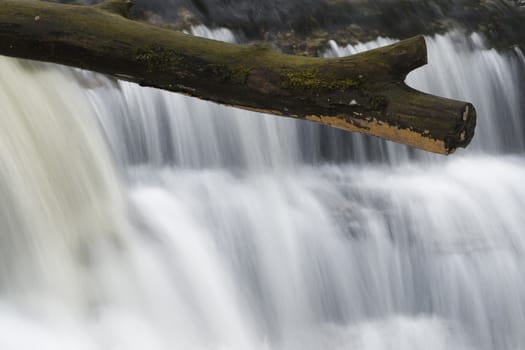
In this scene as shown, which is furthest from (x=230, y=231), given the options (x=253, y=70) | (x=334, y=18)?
(x=253, y=70)

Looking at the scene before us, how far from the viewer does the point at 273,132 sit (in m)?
7.77

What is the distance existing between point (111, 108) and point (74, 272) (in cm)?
181

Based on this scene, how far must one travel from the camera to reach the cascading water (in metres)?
5.34

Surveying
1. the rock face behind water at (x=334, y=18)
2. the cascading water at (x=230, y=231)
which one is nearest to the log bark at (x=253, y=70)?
the cascading water at (x=230, y=231)

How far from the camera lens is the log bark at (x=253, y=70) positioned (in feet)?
8.23

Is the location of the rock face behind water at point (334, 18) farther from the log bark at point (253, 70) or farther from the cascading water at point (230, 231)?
the log bark at point (253, 70)

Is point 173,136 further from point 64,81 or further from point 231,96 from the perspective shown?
point 231,96

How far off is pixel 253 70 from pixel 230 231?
12.1 feet

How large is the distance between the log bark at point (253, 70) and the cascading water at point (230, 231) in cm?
202

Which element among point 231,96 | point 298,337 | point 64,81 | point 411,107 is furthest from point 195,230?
point 411,107

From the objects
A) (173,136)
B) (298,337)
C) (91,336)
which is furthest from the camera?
(173,136)

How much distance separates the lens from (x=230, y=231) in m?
6.40

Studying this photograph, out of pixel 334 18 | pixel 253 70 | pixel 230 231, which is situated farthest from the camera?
pixel 334 18

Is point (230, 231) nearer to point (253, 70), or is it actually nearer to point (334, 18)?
point (334, 18)
